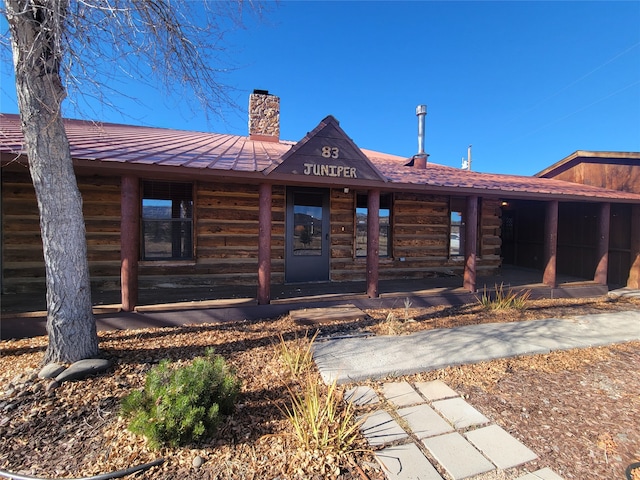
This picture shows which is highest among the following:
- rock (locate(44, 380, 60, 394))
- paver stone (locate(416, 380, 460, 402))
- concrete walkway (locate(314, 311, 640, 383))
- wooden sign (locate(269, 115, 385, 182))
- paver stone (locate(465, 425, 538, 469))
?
wooden sign (locate(269, 115, 385, 182))

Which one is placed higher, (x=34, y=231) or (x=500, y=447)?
(x=34, y=231)

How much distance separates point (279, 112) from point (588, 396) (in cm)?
944

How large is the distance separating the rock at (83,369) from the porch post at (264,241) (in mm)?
2405

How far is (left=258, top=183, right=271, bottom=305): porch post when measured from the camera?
5277 millimetres

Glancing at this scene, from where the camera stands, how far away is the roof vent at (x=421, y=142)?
30.3 ft

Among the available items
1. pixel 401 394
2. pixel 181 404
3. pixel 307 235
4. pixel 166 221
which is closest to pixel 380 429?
pixel 401 394

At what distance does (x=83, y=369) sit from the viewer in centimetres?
326

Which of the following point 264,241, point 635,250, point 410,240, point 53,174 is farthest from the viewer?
point 410,240

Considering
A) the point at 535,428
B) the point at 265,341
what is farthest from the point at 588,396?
the point at 265,341

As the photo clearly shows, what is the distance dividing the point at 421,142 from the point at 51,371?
9.80m

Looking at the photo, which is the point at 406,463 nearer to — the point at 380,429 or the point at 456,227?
the point at 380,429

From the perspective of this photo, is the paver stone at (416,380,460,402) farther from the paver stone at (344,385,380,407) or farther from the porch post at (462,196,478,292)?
the porch post at (462,196,478,292)

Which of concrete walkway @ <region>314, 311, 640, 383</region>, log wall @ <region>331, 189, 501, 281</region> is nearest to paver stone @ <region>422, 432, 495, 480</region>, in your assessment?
concrete walkway @ <region>314, 311, 640, 383</region>

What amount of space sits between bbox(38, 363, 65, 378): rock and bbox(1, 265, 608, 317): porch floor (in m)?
1.50
